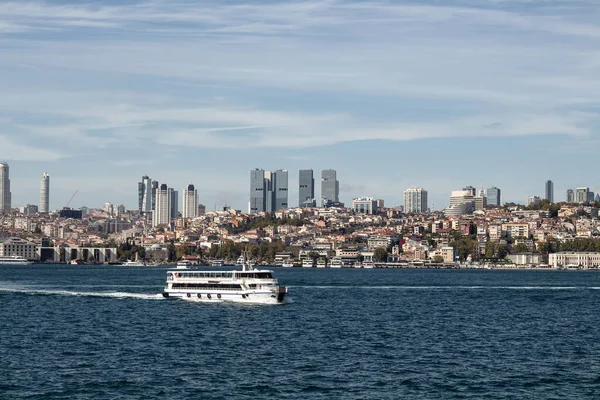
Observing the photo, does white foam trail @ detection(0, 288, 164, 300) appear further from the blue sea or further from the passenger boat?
the blue sea

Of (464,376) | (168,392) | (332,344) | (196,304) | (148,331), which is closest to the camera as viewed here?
(168,392)

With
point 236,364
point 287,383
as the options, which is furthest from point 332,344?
point 287,383

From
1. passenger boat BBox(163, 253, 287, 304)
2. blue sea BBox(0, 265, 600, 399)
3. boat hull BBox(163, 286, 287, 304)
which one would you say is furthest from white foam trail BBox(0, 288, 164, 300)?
blue sea BBox(0, 265, 600, 399)

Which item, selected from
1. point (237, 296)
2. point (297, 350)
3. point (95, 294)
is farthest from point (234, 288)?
point (297, 350)

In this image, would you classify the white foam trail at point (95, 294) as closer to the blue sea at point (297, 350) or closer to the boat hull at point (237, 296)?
the boat hull at point (237, 296)

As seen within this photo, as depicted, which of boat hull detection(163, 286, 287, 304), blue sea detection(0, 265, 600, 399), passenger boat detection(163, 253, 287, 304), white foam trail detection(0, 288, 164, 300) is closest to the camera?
blue sea detection(0, 265, 600, 399)

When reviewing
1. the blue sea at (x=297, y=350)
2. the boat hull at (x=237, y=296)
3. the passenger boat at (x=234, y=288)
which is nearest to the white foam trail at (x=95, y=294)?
the passenger boat at (x=234, y=288)

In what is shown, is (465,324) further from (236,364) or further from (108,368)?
(108,368)
